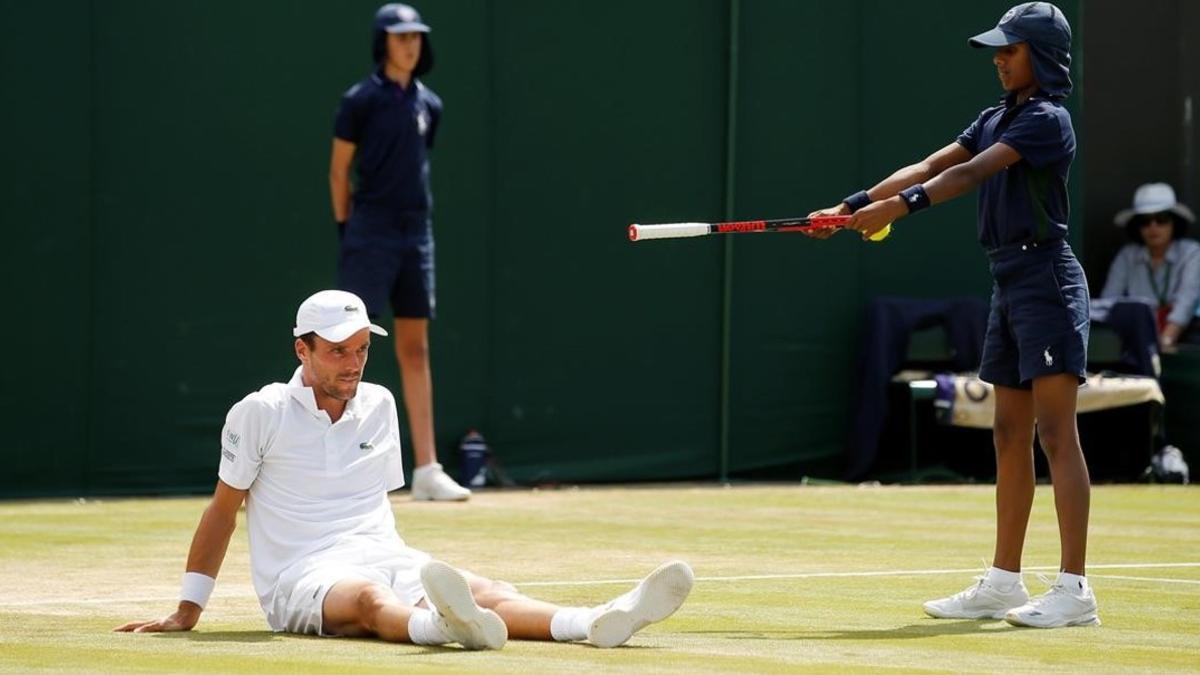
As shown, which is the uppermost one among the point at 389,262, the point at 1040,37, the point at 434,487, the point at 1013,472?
the point at 1040,37

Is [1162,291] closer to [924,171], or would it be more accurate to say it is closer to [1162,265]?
[1162,265]

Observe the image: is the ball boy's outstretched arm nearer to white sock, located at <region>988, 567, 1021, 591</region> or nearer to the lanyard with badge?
white sock, located at <region>988, 567, 1021, 591</region>

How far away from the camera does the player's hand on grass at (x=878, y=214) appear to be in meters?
6.76

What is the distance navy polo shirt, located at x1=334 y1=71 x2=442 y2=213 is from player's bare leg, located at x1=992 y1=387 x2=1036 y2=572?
16.6 feet

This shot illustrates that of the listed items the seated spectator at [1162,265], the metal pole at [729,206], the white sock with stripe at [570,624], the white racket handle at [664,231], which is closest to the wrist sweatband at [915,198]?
the white racket handle at [664,231]

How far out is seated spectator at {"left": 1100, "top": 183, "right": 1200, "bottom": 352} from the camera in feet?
48.1

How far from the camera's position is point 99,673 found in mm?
5289

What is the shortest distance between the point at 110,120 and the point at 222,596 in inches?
199

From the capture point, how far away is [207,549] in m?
6.18

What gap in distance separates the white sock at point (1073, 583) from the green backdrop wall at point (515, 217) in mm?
6689

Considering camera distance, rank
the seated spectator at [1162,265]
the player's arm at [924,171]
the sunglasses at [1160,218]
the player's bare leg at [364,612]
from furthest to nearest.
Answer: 1. the sunglasses at [1160,218]
2. the seated spectator at [1162,265]
3. the player's arm at [924,171]
4. the player's bare leg at [364,612]

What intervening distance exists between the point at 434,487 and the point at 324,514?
16.7 ft

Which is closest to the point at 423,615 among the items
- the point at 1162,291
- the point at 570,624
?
the point at 570,624

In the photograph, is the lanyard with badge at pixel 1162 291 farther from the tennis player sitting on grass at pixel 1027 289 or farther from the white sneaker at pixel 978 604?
the white sneaker at pixel 978 604
